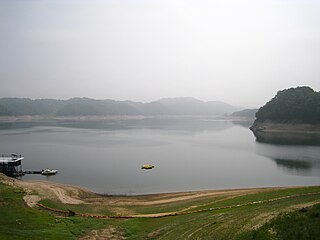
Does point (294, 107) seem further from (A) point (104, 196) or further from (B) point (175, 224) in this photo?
(B) point (175, 224)

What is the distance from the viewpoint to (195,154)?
61312 millimetres

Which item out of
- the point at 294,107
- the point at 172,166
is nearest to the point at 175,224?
the point at 172,166

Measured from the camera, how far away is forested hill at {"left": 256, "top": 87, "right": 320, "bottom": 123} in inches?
3706

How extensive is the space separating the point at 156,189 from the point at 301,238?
27.1m

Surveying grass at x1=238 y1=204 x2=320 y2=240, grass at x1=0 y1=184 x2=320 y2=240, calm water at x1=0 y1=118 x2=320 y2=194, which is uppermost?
grass at x1=238 y1=204 x2=320 y2=240

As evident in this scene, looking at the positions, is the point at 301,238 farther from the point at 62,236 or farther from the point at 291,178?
the point at 291,178

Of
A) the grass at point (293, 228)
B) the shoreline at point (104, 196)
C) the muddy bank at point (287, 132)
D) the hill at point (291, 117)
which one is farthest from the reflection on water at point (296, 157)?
the grass at point (293, 228)

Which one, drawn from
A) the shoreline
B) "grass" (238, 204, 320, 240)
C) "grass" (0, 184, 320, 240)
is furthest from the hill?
"grass" (238, 204, 320, 240)

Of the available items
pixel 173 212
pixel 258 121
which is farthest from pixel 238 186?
pixel 258 121

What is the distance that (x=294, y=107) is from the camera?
99.9 m

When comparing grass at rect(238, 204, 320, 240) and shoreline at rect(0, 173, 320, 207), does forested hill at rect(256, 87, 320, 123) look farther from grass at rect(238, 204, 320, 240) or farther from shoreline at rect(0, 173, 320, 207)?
grass at rect(238, 204, 320, 240)

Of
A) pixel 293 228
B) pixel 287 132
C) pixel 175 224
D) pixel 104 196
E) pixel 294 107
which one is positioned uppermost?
pixel 294 107

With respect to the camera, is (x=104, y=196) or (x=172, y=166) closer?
(x=104, y=196)

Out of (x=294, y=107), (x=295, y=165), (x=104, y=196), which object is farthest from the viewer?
(x=294, y=107)
